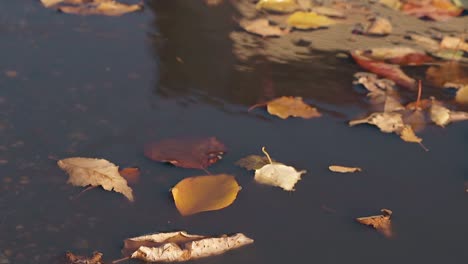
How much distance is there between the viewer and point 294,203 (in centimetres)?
171

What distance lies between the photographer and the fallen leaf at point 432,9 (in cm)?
295

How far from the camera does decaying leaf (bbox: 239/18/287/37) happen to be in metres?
2.73

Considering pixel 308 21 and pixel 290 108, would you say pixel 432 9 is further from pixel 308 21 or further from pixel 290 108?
pixel 290 108

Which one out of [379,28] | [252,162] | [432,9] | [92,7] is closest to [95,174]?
[252,162]

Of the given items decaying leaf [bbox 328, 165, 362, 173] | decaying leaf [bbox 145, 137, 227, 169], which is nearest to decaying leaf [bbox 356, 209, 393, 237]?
decaying leaf [bbox 328, 165, 362, 173]

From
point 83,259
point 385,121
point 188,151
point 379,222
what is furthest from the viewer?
point 385,121

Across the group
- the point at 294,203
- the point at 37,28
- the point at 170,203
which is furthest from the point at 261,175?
the point at 37,28

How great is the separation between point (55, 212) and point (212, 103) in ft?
2.31

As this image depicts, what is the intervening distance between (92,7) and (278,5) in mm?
804

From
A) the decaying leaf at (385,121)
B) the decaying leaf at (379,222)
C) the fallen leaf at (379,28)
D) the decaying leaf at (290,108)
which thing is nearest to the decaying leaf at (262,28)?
the fallen leaf at (379,28)

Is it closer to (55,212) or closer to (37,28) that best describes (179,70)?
(37,28)

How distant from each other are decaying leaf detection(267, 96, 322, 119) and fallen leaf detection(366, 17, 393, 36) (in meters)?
0.72

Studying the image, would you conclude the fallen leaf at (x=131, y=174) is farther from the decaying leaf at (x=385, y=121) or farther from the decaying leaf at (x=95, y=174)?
the decaying leaf at (x=385, y=121)

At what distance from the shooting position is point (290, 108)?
2.15m
